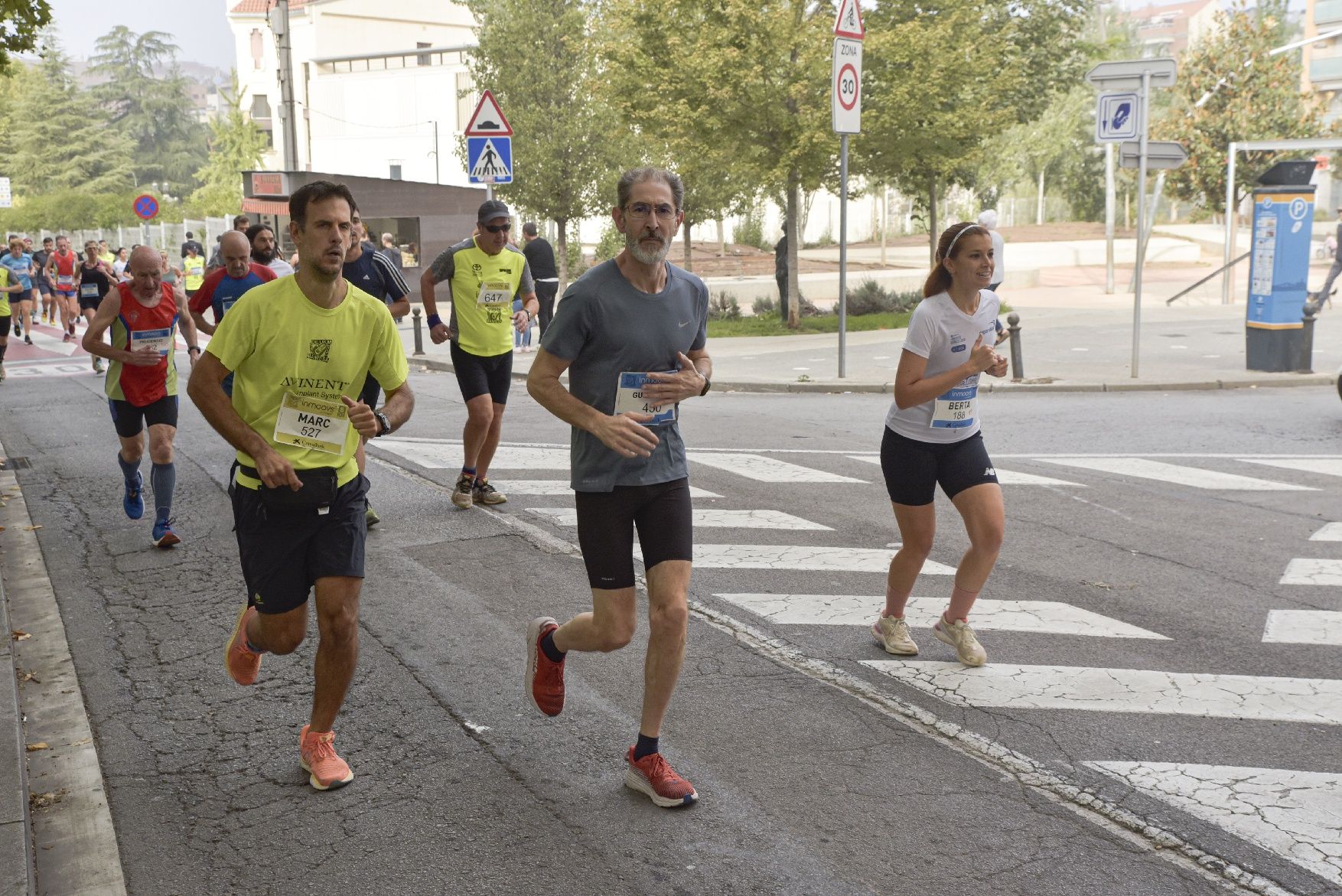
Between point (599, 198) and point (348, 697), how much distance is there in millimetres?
34740

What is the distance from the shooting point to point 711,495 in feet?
31.8

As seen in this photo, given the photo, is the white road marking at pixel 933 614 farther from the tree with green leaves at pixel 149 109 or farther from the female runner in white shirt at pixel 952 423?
the tree with green leaves at pixel 149 109

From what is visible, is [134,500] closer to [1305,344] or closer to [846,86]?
[846,86]

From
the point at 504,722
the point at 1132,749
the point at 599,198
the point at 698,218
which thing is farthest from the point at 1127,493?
the point at 698,218

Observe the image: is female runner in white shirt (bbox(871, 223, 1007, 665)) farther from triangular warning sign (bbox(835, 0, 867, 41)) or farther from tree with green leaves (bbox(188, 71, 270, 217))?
tree with green leaves (bbox(188, 71, 270, 217))

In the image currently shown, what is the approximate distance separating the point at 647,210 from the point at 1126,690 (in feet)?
9.35

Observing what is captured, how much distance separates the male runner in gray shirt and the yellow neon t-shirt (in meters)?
0.62

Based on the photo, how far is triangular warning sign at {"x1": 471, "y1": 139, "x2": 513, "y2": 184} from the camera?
17.2m

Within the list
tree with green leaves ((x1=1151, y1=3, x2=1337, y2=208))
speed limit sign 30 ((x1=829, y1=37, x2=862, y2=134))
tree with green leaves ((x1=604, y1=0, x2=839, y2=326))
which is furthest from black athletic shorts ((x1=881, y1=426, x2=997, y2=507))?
tree with green leaves ((x1=1151, y1=3, x2=1337, y2=208))

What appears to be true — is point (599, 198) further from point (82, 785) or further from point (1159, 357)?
point (82, 785)

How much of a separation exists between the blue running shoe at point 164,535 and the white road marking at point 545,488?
2.40m

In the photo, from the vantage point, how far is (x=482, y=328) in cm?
920

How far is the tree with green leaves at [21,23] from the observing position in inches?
388

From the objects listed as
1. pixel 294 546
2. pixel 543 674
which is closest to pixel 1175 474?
pixel 543 674
